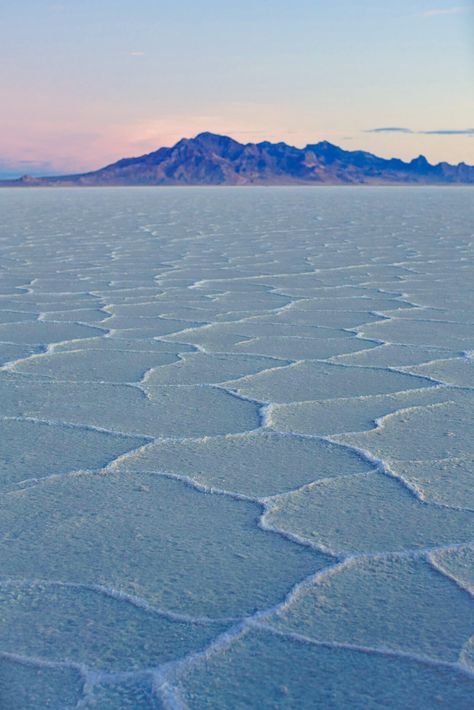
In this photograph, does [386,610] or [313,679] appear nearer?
[313,679]

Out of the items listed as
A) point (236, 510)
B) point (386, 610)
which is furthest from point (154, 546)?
point (386, 610)

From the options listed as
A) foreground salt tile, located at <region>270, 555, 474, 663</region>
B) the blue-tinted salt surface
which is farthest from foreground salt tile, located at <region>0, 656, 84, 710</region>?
foreground salt tile, located at <region>270, 555, 474, 663</region>

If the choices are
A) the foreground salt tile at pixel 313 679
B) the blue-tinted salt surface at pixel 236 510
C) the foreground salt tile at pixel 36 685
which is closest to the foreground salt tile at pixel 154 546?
the blue-tinted salt surface at pixel 236 510

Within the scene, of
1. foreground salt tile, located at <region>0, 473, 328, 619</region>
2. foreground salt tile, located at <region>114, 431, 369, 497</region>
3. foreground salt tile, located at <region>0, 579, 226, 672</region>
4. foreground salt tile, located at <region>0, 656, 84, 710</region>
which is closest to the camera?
foreground salt tile, located at <region>0, 656, 84, 710</region>

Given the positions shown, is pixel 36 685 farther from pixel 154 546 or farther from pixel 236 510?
pixel 236 510

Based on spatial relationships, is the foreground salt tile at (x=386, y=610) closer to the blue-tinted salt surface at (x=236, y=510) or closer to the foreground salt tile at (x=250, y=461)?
the blue-tinted salt surface at (x=236, y=510)

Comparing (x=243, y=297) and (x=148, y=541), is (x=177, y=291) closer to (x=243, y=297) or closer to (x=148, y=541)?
(x=243, y=297)

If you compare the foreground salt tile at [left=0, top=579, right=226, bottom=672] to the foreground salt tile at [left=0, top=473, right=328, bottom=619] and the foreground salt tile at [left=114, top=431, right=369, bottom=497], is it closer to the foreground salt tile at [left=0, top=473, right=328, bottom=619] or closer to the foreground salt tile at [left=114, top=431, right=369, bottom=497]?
the foreground salt tile at [left=0, top=473, right=328, bottom=619]

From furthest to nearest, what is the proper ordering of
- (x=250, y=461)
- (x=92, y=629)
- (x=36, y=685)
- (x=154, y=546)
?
1. (x=250, y=461)
2. (x=154, y=546)
3. (x=92, y=629)
4. (x=36, y=685)

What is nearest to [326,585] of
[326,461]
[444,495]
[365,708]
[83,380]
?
[365,708]
